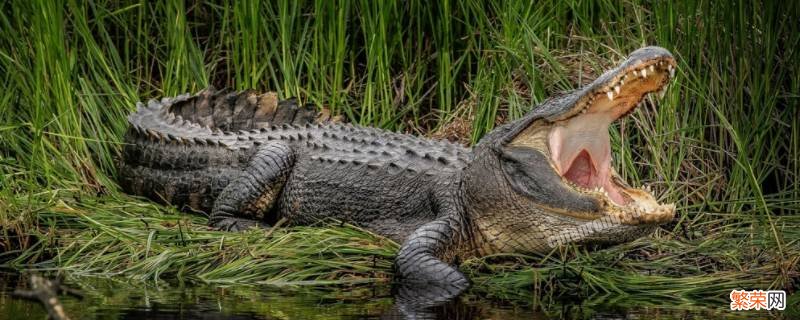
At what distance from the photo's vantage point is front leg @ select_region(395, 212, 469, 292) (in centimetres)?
546

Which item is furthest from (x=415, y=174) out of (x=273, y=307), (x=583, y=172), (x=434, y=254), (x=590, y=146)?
(x=273, y=307)

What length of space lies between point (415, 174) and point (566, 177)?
83 centimetres

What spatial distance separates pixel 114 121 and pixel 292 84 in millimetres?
1117

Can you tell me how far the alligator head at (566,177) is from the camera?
5.46m

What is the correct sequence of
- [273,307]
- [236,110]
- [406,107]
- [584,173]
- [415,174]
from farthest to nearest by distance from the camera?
1. [406,107]
2. [236,110]
3. [415,174]
4. [584,173]
5. [273,307]

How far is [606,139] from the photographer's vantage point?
579 centimetres

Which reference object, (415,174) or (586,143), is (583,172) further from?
(415,174)

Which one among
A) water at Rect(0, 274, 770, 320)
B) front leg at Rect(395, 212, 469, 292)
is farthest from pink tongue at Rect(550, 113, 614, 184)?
water at Rect(0, 274, 770, 320)

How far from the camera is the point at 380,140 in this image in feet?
22.7

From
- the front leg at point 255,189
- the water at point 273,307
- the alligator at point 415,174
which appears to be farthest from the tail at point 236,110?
the water at point 273,307

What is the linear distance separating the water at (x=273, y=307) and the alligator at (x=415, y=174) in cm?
59

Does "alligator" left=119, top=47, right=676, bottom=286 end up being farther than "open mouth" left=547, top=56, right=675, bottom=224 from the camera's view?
Yes

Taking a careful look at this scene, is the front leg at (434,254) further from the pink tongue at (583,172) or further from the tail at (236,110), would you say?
the tail at (236,110)

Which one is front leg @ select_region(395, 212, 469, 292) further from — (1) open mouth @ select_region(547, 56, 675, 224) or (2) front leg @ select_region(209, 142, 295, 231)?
(2) front leg @ select_region(209, 142, 295, 231)
